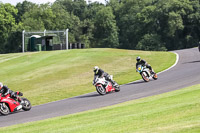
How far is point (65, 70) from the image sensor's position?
125 feet

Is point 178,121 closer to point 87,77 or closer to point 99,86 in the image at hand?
point 99,86

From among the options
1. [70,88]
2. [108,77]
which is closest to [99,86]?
[108,77]

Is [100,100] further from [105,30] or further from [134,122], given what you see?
[105,30]

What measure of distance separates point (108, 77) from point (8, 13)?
9126cm

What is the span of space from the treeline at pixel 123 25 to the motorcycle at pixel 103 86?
74782 millimetres

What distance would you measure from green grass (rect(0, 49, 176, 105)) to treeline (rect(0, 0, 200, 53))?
52.4 m

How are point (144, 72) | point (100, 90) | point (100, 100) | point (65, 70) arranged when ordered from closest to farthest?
point (100, 100) → point (100, 90) → point (144, 72) → point (65, 70)

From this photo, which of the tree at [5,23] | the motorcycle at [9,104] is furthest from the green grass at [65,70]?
the tree at [5,23]

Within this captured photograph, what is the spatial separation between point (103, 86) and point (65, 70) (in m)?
15.6

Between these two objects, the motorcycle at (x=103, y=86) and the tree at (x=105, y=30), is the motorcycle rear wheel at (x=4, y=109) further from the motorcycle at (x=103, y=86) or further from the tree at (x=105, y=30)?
the tree at (x=105, y=30)

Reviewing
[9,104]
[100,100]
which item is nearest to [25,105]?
[9,104]

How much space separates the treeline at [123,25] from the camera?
323ft

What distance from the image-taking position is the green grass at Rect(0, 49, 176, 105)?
91.4 feet

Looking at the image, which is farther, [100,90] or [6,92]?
[100,90]
